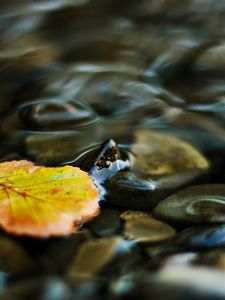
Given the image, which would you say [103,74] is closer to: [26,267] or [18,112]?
[18,112]

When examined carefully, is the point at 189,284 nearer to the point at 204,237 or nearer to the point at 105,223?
the point at 204,237

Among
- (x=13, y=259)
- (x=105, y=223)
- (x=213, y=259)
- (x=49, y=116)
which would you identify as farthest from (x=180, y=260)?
(x=49, y=116)

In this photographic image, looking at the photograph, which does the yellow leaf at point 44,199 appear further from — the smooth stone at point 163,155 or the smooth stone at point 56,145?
the smooth stone at point 163,155

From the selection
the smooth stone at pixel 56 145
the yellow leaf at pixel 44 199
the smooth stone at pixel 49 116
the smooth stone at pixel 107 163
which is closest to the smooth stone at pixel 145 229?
the yellow leaf at pixel 44 199

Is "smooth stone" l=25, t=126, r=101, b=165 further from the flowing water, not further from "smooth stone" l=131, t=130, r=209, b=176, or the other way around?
"smooth stone" l=131, t=130, r=209, b=176

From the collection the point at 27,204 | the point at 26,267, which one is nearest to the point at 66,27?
the point at 27,204
